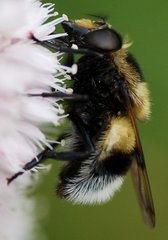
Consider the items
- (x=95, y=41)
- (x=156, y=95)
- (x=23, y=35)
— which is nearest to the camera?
(x=23, y=35)

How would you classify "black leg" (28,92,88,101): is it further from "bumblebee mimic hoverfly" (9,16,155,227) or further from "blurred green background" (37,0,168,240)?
"blurred green background" (37,0,168,240)

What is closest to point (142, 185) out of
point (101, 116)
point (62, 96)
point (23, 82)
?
point (101, 116)

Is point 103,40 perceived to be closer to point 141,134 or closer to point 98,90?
point 98,90

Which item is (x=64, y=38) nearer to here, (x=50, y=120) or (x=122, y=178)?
(x=50, y=120)

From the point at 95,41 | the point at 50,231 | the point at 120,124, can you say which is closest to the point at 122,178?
the point at 120,124

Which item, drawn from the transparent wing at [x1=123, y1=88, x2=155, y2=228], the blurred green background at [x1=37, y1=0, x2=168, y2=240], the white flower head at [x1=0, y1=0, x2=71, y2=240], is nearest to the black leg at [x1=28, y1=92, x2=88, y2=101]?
the white flower head at [x1=0, y1=0, x2=71, y2=240]
